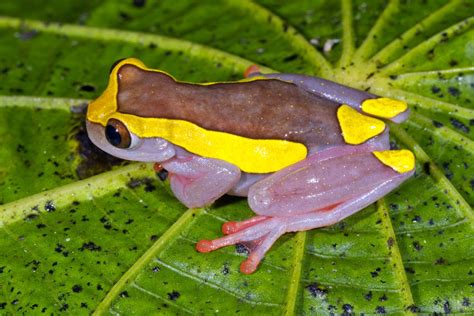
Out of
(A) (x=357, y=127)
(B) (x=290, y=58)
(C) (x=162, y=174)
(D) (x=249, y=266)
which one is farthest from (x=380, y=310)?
(B) (x=290, y=58)

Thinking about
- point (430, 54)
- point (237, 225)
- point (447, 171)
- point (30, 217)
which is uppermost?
point (430, 54)

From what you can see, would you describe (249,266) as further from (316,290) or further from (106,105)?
(106,105)

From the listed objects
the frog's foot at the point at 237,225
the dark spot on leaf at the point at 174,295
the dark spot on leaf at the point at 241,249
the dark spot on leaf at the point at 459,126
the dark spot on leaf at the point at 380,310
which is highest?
the dark spot on leaf at the point at 459,126

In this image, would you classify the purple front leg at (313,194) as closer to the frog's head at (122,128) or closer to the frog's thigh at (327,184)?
the frog's thigh at (327,184)

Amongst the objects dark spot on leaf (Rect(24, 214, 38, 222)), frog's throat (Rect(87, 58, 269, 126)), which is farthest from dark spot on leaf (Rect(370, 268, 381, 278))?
dark spot on leaf (Rect(24, 214, 38, 222))

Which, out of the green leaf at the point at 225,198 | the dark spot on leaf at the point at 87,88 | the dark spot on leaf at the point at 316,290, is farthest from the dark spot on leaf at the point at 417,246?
the dark spot on leaf at the point at 87,88

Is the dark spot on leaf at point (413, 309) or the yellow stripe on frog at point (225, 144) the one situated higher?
the yellow stripe on frog at point (225, 144)
